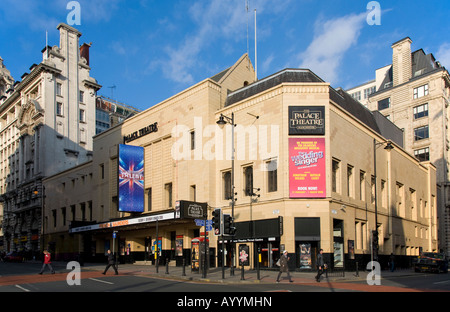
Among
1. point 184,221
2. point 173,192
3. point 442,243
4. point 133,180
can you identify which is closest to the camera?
point 184,221

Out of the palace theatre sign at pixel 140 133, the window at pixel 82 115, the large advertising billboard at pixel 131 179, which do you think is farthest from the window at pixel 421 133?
the window at pixel 82 115

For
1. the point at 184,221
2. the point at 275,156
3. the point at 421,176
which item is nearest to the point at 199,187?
the point at 184,221

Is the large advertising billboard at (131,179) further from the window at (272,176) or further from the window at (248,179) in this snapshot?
the window at (272,176)

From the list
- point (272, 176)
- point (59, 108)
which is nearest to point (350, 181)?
point (272, 176)

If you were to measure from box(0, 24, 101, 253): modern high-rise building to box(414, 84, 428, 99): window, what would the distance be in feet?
175

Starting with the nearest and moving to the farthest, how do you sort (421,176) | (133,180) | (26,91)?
(133,180), (421,176), (26,91)

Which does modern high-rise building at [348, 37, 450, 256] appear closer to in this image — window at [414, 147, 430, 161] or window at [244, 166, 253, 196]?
window at [414, 147, 430, 161]

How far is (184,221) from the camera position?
35.9 m

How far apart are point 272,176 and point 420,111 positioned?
44519mm

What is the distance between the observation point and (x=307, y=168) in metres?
31.0

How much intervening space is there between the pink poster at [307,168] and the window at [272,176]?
1433mm

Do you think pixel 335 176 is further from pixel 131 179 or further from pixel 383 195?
pixel 131 179

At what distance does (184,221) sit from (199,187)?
3094mm
